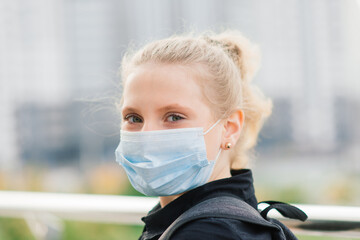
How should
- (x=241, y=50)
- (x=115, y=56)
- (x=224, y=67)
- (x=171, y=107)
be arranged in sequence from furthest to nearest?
1. (x=115, y=56)
2. (x=241, y=50)
3. (x=224, y=67)
4. (x=171, y=107)

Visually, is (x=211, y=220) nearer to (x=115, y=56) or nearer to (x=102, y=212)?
(x=102, y=212)

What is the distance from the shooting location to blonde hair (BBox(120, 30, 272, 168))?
3.88ft

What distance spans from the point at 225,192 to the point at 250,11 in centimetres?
1671

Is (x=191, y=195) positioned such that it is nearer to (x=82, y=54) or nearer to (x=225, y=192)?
(x=225, y=192)

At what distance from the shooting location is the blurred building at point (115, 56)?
14.1 metres

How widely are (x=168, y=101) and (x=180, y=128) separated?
77 mm

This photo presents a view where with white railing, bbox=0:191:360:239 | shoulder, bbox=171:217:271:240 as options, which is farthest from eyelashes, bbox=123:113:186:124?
white railing, bbox=0:191:360:239

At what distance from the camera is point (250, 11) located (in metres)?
17.0

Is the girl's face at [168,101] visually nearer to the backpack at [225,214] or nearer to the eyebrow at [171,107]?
the eyebrow at [171,107]

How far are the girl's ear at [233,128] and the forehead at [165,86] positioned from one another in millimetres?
117

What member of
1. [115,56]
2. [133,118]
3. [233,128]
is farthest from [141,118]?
[115,56]

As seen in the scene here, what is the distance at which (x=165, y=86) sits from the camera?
3.68 feet

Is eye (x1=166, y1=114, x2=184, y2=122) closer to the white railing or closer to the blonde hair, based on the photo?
the blonde hair

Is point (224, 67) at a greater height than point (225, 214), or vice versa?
point (224, 67)
